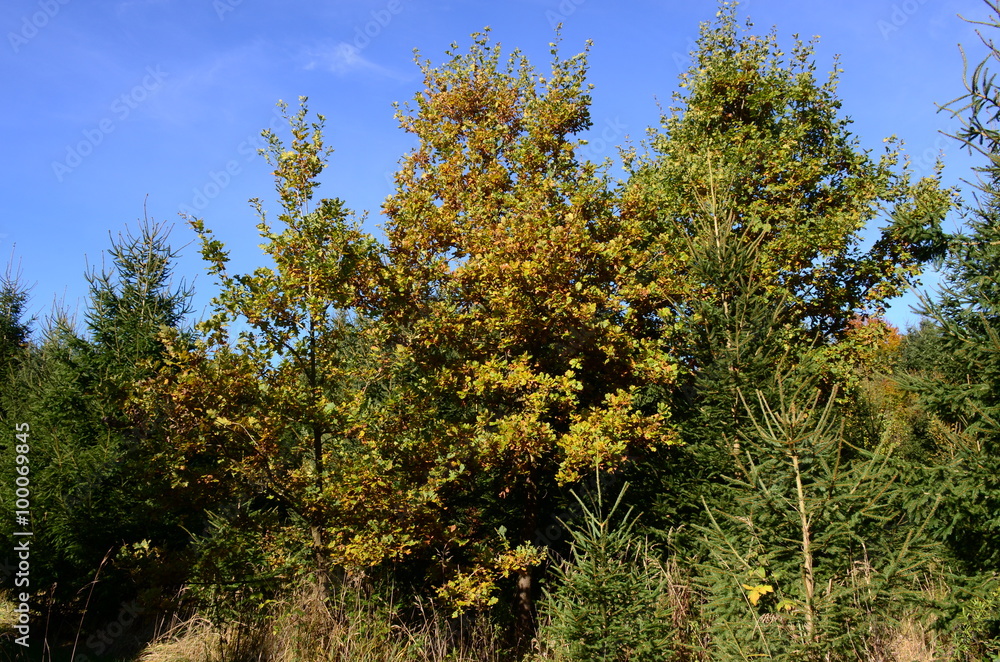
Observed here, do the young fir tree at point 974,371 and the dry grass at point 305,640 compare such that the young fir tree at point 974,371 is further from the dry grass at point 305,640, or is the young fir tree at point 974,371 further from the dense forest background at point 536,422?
the dry grass at point 305,640

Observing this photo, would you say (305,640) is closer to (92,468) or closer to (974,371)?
(92,468)

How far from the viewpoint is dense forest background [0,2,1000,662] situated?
16.4 ft

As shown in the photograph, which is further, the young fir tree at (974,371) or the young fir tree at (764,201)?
the young fir tree at (764,201)

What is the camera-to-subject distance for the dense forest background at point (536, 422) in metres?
5.00

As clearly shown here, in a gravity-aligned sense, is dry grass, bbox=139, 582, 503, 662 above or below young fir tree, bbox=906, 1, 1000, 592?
below

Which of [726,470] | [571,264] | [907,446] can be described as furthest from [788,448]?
[907,446]

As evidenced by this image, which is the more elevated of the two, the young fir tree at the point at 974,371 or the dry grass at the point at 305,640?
the young fir tree at the point at 974,371

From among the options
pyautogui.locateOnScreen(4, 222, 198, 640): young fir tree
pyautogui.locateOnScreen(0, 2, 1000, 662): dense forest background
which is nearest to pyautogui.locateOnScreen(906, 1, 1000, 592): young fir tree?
Result: pyautogui.locateOnScreen(0, 2, 1000, 662): dense forest background

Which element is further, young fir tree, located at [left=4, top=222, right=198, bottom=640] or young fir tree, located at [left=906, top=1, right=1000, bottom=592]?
young fir tree, located at [left=4, top=222, right=198, bottom=640]

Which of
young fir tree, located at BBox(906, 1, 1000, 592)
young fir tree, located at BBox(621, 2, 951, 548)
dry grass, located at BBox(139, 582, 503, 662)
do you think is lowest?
dry grass, located at BBox(139, 582, 503, 662)

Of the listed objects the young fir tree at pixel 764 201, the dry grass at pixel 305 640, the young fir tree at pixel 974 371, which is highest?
the young fir tree at pixel 764 201

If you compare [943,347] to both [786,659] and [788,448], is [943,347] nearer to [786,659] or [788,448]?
[788,448]

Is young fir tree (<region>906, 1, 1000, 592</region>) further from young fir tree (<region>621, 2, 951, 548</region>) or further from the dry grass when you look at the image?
the dry grass

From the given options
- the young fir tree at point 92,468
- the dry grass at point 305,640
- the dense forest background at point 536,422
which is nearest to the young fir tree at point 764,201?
the dense forest background at point 536,422
